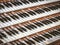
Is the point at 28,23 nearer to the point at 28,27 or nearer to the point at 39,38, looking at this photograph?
the point at 28,27

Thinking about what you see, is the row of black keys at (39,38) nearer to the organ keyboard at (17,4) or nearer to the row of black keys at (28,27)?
the row of black keys at (28,27)

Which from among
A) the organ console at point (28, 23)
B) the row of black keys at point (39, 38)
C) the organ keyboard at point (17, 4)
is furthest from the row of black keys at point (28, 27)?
the organ keyboard at point (17, 4)

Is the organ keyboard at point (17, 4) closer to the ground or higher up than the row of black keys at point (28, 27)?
higher up

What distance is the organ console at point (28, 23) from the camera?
4215 millimetres

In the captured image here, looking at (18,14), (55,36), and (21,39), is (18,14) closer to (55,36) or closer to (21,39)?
(21,39)

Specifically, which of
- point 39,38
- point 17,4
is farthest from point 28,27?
point 17,4

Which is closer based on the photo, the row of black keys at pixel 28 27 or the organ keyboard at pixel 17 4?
the row of black keys at pixel 28 27

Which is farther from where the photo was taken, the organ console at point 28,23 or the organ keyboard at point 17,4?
the organ keyboard at point 17,4

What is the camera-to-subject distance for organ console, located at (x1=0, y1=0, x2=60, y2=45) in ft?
13.8

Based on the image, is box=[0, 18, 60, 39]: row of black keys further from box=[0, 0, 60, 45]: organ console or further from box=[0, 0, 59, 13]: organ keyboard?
box=[0, 0, 59, 13]: organ keyboard

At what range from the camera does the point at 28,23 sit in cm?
460

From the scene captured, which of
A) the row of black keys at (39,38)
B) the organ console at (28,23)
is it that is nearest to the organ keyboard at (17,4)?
the organ console at (28,23)

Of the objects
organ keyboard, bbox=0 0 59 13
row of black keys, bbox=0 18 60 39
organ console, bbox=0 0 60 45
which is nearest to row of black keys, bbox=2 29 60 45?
organ console, bbox=0 0 60 45

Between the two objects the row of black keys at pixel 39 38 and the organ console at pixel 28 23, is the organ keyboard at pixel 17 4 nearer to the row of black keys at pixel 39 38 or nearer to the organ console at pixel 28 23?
the organ console at pixel 28 23
